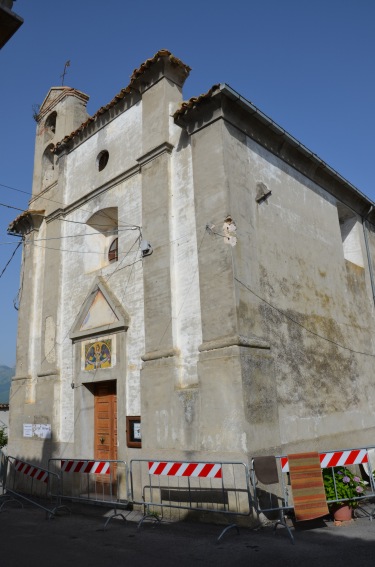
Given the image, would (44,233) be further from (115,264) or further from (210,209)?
(210,209)

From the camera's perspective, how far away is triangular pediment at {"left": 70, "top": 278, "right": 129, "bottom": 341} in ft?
34.6

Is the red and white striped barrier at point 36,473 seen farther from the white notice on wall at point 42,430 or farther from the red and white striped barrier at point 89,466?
the white notice on wall at point 42,430

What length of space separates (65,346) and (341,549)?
8.34 meters

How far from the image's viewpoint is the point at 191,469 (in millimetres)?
7500

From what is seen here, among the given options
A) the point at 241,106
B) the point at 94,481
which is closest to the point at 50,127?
the point at 241,106

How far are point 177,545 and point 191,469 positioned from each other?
1.26 meters

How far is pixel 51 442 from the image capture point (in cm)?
1166

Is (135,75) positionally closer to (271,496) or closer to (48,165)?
(48,165)

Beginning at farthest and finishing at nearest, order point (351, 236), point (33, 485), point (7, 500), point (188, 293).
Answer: point (351, 236), point (33, 485), point (7, 500), point (188, 293)

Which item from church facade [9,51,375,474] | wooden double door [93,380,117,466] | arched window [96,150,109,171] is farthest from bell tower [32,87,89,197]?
wooden double door [93,380,117,466]

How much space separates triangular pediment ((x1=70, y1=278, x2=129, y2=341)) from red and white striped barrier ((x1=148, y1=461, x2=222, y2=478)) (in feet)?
11.5

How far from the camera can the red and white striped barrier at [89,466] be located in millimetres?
8516

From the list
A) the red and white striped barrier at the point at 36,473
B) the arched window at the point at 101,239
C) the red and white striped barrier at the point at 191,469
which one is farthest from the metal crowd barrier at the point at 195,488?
the arched window at the point at 101,239

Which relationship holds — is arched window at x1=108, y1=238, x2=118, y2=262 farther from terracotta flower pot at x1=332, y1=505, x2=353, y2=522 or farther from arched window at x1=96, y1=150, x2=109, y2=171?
terracotta flower pot at x1=332, y1=505, x2=353, y2=522
